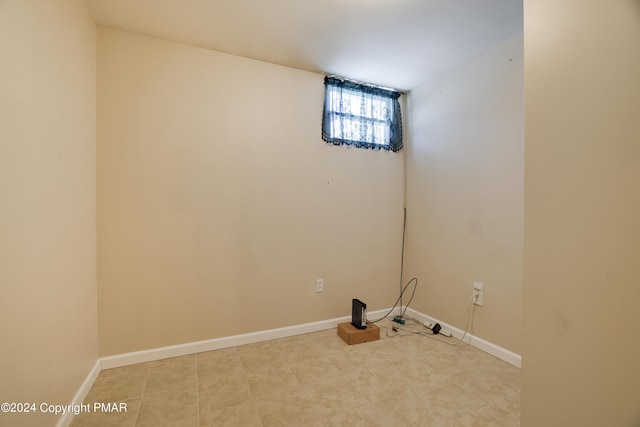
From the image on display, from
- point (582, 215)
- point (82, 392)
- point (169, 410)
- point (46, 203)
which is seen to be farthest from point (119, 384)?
point (582, 215)

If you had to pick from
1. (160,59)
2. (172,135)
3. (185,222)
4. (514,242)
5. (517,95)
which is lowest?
(514,242)

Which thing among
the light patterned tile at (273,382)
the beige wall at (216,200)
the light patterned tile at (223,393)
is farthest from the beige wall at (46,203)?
the light patterned tile at (273,382)

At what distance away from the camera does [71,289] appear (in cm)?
154

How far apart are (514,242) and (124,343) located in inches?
118

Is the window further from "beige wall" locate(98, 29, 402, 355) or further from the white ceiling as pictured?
the white ceiling

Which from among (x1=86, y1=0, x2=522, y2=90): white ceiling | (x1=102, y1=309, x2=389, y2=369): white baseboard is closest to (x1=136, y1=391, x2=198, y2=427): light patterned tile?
(x1=102, y1=309, x2=389, y2=369): white baseboard

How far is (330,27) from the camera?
1.93m

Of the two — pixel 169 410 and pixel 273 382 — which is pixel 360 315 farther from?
pixel 169 410

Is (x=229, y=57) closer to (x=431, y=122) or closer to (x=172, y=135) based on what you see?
(x=172, y=135)

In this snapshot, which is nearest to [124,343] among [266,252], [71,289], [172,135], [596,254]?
[71,289]

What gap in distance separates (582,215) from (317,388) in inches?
64.9

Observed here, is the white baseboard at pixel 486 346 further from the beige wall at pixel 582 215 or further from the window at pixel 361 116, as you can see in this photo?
the window at pixel 361 116

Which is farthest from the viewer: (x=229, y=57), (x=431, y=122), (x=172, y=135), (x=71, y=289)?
(x=431, y=122)

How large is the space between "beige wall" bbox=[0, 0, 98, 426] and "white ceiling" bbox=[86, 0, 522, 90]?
48cm
